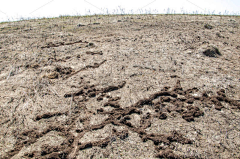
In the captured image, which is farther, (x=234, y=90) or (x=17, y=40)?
(x=17, y=40)

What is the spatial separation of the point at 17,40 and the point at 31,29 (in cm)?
110

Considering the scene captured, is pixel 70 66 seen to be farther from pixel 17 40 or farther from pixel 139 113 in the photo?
pixel 17 40

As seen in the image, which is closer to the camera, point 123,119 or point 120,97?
point 123,119

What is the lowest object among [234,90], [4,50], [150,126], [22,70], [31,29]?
[150,126]

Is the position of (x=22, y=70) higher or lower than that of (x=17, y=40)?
lower

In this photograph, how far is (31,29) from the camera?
519cm

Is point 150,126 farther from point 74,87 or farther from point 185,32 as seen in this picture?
point 185,32

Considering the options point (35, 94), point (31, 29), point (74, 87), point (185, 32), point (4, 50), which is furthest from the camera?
point (31, 29)

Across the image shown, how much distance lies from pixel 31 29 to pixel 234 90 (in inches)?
203

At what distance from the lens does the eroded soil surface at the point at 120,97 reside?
1615mm

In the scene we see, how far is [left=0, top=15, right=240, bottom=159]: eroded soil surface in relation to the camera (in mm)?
1615

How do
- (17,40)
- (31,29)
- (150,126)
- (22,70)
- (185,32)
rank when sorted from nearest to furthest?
(150,126), (22,70), (17,40), (185,32), (31,29)

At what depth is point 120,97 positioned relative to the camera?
7.52ft

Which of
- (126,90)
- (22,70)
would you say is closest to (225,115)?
(126,90)
